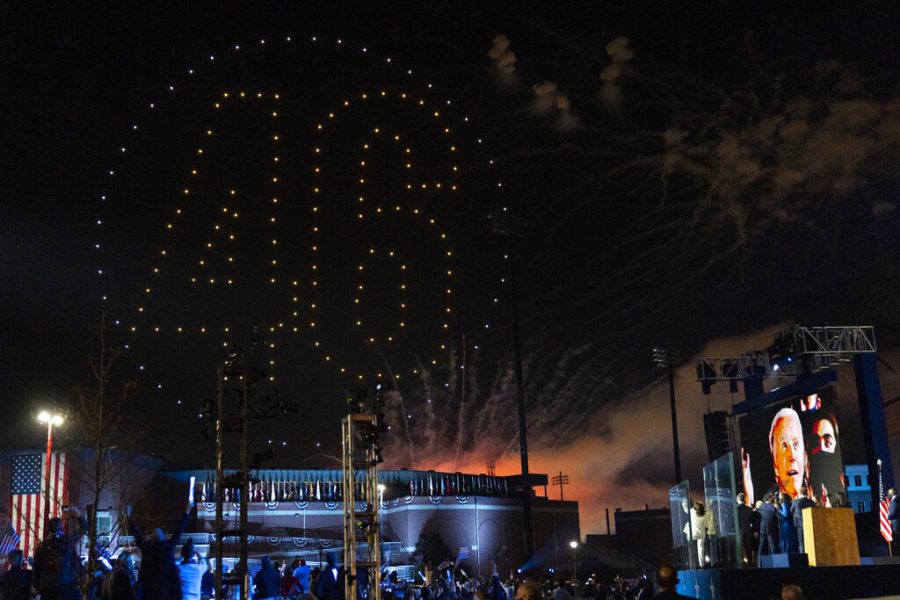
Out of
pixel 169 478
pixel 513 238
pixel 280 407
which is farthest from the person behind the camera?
pixel 169 478

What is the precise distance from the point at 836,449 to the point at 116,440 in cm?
2279

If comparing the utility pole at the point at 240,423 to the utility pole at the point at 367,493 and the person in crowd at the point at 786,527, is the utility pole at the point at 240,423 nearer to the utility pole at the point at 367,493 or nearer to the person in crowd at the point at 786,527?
the utility pole at the point at 367,493

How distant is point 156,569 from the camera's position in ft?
34.1

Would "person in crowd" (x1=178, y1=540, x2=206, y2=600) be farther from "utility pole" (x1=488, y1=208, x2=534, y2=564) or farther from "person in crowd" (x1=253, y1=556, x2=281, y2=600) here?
"utility pole" (x1=488, y1=208, x2=534, y2=564)

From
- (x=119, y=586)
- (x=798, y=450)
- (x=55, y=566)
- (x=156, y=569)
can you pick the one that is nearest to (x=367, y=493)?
(x=119, y=586)

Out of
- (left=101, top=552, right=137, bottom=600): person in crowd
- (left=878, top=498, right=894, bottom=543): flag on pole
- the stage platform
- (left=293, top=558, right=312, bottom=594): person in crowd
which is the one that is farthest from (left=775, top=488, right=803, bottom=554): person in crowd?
(left=101, top=552, right=137, bottom=600): person in crowd

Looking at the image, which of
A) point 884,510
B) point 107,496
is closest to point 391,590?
point 884,510

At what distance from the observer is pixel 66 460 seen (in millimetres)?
46750

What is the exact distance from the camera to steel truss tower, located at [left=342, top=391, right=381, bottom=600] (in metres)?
16.2

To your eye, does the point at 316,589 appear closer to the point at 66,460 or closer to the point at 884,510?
the point at 884,510

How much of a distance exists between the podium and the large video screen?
13.2 metres

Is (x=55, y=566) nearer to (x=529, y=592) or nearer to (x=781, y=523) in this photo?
(x=529, y=592)

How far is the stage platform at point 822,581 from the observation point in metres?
14.8

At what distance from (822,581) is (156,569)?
10.7m
